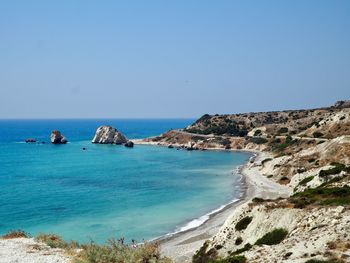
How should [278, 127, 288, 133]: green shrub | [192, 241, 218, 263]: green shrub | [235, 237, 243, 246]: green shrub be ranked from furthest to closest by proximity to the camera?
[278, 127, 288, 133]: green shrub, [235, 237, 243, 246]: green shrub, [192, 241, 218, 263]: green shrub

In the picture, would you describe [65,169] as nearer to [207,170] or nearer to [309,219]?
[207,170]

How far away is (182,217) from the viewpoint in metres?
59.1

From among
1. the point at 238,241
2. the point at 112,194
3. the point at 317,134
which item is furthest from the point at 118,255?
the point at 317,134

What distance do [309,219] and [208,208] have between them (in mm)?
36388

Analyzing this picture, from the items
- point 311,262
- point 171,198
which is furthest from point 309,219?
point 171,198

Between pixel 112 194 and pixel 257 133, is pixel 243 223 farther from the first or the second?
pixel 257 133

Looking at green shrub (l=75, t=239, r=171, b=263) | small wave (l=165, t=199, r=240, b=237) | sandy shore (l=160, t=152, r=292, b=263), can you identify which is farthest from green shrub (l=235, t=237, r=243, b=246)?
small wave (l=165, t=199, r=240, b=237)

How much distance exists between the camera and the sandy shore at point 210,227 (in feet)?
137

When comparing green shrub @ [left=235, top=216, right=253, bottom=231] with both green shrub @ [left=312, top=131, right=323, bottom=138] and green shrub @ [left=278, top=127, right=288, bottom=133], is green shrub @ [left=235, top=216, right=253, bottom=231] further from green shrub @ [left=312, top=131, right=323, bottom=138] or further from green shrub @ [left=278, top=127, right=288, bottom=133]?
green shrub @ [left=278, top=127, right=288, bottom=133]

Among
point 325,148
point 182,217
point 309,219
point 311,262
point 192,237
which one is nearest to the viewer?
point 311,262

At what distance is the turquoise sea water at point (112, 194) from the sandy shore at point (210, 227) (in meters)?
2.26

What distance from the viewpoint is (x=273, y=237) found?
99.3 ft

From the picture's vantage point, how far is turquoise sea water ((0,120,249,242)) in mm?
54594

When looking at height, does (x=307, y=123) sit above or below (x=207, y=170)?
above
